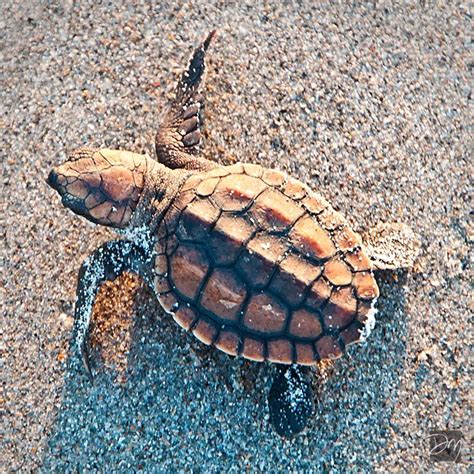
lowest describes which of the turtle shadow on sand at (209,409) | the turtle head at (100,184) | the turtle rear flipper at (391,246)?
the turtle shadow on sand at (209,409)

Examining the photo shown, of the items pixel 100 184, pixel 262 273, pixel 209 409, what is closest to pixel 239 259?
pixel 262 273

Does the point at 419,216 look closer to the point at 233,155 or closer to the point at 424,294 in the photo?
the point at 424,294

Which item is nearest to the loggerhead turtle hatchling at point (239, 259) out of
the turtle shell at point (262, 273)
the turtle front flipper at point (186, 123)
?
the turtle shell at point (262, 273)

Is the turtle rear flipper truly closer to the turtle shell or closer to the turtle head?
the turtle shell

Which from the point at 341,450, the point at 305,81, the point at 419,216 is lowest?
the point at 341,450

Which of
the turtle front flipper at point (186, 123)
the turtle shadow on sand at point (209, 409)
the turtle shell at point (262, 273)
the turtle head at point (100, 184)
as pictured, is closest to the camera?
the turtle shell at point (262, 273)

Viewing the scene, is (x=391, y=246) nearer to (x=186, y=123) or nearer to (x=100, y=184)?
(x=186, y=123)

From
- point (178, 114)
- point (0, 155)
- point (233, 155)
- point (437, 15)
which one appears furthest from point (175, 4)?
point (437, 15)

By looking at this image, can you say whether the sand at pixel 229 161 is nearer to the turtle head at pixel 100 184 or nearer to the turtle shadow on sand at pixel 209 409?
the turtle shadow on sand at pixel 209 409
